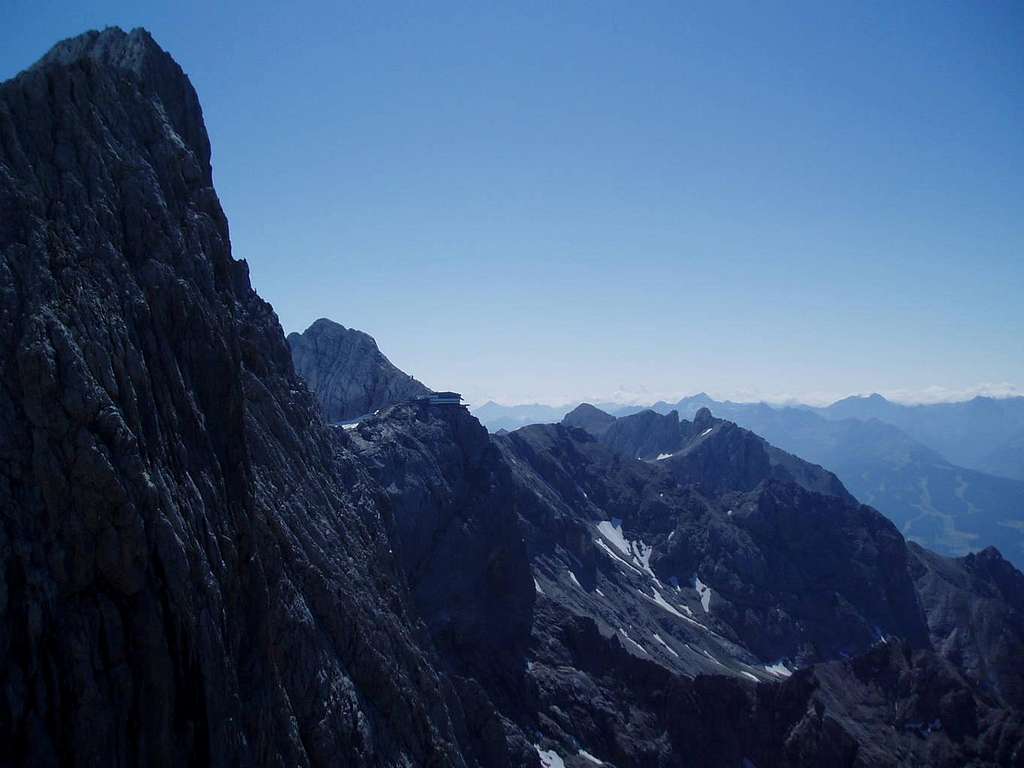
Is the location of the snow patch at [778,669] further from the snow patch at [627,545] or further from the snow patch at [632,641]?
the snow patch at [632,641]

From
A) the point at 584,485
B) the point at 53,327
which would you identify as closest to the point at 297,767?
the point at 53,327

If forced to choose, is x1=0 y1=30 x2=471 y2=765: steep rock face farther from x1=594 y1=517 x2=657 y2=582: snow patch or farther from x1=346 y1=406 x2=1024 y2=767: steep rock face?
x1=594 y1=517 x2=657 y2=582: snow patch

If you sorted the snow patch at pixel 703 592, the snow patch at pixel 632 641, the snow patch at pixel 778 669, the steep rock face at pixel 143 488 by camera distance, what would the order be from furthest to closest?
1. the snow patch at pixel 703 592
2. the snow patch at pixel 778 669
3. the snow patch at pixel 632 641
4. the steep rock face at pixel 143 488

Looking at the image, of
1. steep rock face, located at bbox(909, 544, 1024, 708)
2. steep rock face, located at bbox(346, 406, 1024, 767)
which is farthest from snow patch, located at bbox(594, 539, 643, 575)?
steep rock face, located at bbox(909, 544, 1024, 708)

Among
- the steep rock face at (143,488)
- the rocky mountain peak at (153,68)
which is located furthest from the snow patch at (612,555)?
the rocky mountain peak at (153,68)

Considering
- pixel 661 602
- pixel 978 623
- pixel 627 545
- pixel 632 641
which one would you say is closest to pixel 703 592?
pixel 661 602

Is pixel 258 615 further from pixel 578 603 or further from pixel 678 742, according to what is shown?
pixel 578 603
